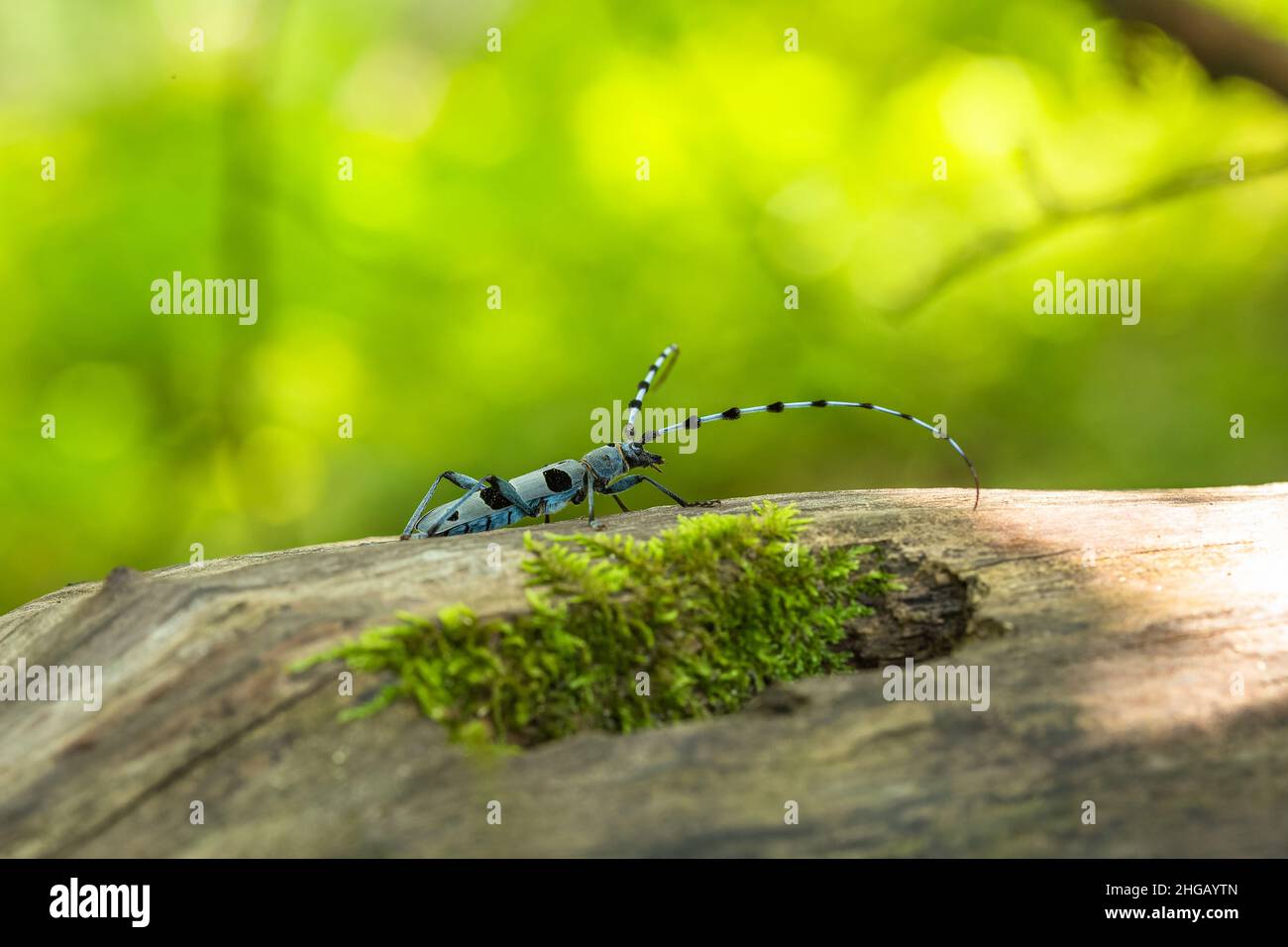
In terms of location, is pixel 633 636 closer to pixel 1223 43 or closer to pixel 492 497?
pixel 492 497

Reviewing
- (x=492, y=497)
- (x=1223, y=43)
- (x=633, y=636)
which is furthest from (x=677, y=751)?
(x=1223, y=43)

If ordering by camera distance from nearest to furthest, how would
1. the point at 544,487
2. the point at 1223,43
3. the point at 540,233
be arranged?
the point at 544,487
the point at 1223,43
the point at 540,233

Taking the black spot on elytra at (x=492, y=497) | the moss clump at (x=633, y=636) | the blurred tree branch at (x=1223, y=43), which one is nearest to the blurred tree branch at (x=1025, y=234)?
the blurred tree branch at (x=1223, y=43)

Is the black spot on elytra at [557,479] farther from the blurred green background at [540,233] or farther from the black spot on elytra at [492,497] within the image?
the blurred green background at [540,233]

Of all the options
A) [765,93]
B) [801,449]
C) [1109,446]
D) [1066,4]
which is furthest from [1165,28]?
[801,449]

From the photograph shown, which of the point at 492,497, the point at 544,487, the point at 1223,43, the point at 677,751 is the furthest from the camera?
the point at 1223,43

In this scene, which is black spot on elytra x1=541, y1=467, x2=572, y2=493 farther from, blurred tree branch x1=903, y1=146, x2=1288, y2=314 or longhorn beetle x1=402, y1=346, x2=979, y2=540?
blurred tree branch x1=903, y1=146, x2=1288, y2=314
